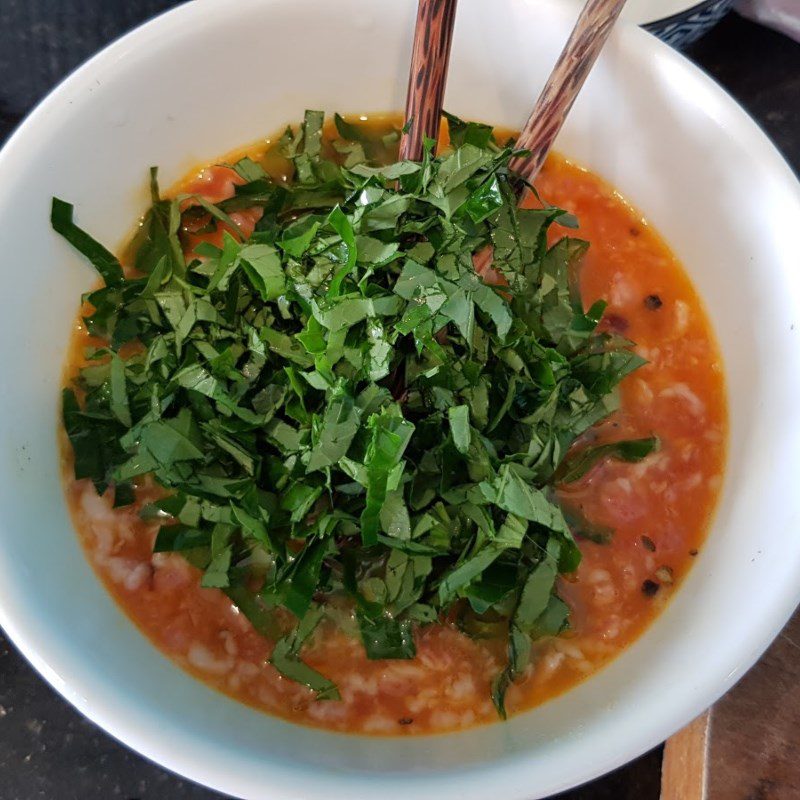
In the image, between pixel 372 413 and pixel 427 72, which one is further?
pixel 427 72

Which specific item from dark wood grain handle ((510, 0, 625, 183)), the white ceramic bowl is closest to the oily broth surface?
the white ceramic bowl

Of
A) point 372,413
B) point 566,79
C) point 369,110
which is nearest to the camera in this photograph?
point 372,413

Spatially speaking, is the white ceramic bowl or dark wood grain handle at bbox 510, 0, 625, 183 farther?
dark wood grain handle at bbox 510, 0, 625, 183

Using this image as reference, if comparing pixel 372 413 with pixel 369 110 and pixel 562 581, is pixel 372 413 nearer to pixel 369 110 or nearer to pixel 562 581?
pixel 562 581

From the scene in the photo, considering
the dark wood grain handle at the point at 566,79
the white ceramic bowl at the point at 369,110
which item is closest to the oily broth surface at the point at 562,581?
the white ceramic bowl at the point at 369,110

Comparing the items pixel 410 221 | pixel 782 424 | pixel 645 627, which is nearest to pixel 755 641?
pixel 645 627

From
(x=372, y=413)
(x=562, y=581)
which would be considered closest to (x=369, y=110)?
(x=372, y=413)

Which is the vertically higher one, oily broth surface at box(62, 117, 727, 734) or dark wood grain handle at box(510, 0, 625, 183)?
dark wood grain handle at box(510, 0, 625, 183)

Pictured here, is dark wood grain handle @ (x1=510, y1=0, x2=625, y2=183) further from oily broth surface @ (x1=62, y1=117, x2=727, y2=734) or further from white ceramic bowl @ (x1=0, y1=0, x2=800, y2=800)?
oily broth surface @ (x1=62, y1=117, x2=727, y2=734)
